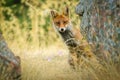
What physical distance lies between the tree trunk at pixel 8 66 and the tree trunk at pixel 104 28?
98 cm

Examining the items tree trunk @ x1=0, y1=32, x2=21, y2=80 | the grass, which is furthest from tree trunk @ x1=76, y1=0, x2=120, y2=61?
tree trunk @ x1=0, y1=32, x2=21, y2=80

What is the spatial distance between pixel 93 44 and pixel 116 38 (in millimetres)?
475

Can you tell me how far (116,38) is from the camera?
5188mm

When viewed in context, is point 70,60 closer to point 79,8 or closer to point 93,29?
point 79,8

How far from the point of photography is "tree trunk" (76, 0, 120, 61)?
17.1 ft

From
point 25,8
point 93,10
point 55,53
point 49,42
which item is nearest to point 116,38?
point 93,10

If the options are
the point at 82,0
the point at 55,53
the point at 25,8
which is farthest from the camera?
the point at 25,8

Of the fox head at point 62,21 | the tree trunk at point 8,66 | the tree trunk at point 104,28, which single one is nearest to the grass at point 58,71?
the tree trunk at point 104,28

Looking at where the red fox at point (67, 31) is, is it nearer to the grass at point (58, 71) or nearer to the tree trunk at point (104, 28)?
the grass at point (58, 71)

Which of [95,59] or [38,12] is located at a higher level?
[38,12]

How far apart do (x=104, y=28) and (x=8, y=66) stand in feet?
4.10

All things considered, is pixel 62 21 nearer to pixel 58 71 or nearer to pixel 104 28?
pixel 58 71

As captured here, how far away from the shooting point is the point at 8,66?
5.37 metres

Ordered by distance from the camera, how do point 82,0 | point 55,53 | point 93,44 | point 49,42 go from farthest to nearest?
point 49,42 < point 55,53 < point 82,0 < point 93,44
